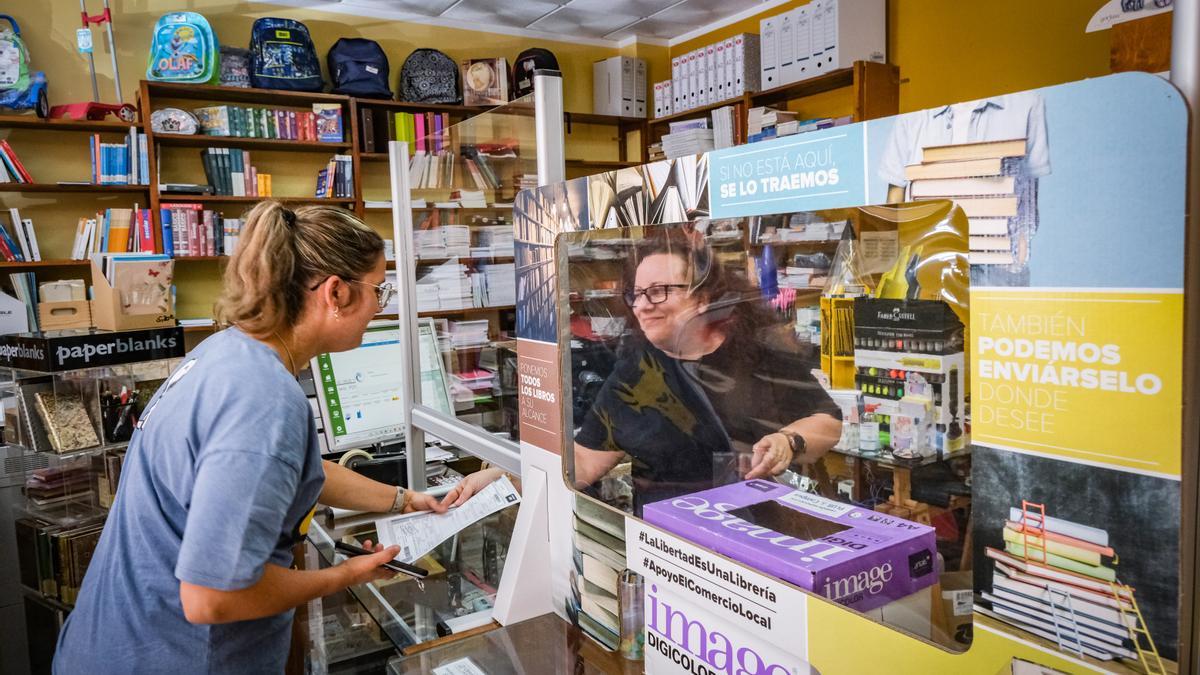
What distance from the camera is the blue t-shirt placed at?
1.02m

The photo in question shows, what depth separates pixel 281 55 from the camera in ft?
14.7

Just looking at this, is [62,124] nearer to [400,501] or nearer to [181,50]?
[181,50]

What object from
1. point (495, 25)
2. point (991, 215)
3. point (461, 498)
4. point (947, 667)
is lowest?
point (461, 498)

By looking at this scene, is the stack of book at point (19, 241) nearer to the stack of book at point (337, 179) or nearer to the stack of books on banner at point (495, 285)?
the stack of book at point (337, 179)

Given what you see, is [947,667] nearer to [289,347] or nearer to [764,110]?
[289,347]

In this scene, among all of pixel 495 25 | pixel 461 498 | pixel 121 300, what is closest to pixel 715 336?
pixel 461 498

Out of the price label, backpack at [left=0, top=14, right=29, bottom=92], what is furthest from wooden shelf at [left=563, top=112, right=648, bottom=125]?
backpack at [left=0, top=14, right=29, bottom=92]

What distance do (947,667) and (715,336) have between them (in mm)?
537

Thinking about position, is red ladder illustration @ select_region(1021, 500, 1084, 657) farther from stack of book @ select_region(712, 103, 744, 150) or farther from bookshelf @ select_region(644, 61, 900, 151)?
stack of book @ select_region(712, 103, 744, 150)

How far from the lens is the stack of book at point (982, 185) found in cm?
Answer: 66

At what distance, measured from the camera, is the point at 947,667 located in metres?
0.73

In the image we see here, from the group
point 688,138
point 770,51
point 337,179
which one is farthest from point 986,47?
point 337,179

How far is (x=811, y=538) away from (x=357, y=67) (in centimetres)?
454

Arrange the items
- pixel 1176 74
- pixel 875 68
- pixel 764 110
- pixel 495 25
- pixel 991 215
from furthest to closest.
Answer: pixel 495 25
pixel 764 110
pixel 875 68
pixel 991 215
pixel 1176 74
